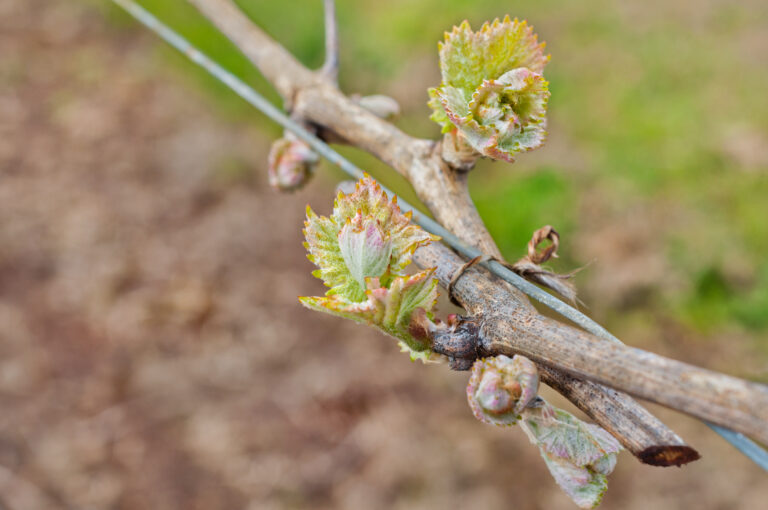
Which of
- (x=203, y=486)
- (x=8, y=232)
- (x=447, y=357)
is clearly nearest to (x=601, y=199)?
(x=203, y=486)

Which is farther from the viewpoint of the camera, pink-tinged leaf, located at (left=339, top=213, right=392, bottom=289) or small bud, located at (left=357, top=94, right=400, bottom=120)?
small bud, located at (left=357, top=94, right=400, bottom=120)

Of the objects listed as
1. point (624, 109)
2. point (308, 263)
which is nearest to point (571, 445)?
point (308, 263)

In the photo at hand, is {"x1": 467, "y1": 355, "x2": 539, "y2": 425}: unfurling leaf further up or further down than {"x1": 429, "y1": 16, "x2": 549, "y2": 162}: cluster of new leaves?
further down

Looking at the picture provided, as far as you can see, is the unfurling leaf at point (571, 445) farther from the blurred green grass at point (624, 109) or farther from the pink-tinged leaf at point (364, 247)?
the blurred green grass at point (624, 109)

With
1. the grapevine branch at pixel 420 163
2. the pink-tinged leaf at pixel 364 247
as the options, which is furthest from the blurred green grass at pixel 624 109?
the pink-tinged leaf at pixel 364 247

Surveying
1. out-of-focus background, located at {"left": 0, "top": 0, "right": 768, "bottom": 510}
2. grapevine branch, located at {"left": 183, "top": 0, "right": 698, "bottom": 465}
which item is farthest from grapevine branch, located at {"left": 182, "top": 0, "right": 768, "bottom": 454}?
out-of-focus background, located at {"left": 0, "top": 0, "right": 768, "bottom": 510}

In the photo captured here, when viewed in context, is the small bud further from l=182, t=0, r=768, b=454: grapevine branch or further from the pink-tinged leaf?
the pink-tinged leaf
